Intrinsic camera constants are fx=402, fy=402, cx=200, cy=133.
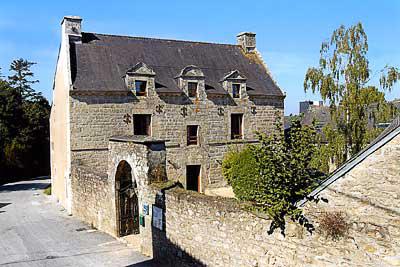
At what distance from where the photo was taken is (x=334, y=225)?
6.20 m

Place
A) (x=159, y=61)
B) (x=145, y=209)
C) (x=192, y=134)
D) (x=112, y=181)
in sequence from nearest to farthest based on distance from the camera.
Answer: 1. (x=145, y=209)
2. (x=112, y=181)
3. (x=192, y=134)
4. (x=159, y=61)

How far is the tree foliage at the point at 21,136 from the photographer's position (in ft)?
115

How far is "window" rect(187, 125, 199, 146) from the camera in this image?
69.1 ft

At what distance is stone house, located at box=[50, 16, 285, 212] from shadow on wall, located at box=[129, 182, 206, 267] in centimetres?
825

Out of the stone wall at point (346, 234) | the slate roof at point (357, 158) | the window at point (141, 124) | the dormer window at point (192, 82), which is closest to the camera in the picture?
the stone wall at point (346, 234)

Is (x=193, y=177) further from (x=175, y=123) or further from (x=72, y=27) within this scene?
(x=72, y=27)

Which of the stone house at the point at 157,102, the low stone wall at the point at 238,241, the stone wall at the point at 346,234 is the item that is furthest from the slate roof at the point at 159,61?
the stone wall at the point at 346,234

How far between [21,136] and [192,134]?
72.3 feet

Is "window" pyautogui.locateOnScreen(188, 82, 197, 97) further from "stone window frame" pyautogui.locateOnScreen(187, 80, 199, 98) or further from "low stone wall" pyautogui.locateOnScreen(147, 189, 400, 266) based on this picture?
"low stone wall" pyautogui.locateOnScreen(147, 189, 400, 266)

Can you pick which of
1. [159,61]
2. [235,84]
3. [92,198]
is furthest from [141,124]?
[235,84]

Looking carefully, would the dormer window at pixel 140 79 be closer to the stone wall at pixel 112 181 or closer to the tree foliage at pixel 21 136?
the stone wall at pixel 112 181

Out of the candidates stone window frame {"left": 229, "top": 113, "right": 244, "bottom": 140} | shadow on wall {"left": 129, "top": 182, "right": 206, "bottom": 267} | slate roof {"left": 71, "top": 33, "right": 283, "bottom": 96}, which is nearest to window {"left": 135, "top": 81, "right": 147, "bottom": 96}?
slate roof {"left": 71, "top": 33, "right": 283, "bottom": 96}

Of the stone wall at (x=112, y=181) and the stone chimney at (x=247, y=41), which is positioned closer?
the stone wall at (x=112, y=181)

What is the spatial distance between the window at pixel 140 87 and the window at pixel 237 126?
543cm
